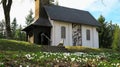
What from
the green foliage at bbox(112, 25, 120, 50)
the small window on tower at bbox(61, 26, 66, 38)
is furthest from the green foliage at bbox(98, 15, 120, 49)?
the small window on tower at bbox(61, 26, 66, 38)

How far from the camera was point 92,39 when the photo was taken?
50.8 m

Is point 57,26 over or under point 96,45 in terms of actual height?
over

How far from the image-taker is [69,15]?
50.1 meters

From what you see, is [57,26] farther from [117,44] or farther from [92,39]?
[117,44]

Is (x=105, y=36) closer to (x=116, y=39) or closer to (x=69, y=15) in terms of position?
(x=116, y=39)

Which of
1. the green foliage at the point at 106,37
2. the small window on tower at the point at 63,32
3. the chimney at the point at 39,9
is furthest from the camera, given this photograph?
the green foliage at the point at 106,37

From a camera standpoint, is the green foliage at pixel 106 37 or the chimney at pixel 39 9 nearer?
the chimney at pixel 39 9

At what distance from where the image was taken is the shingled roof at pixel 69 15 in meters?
47.3

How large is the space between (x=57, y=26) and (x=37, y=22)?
3.09m

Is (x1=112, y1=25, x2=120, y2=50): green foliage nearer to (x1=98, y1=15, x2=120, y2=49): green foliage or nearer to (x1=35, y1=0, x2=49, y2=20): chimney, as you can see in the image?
(x1=98, y1=15, x2=120, y2=49): green foliage

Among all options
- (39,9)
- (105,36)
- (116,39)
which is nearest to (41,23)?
(39,9)

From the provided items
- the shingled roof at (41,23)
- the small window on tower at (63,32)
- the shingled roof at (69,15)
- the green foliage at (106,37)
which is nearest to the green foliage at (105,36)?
the green foliage at (106,37)

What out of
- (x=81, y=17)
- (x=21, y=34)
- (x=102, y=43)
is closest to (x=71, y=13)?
(x=81, y=17)

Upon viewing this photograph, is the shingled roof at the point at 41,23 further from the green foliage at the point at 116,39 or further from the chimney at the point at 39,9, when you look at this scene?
the green foliage at the point at 116,39
